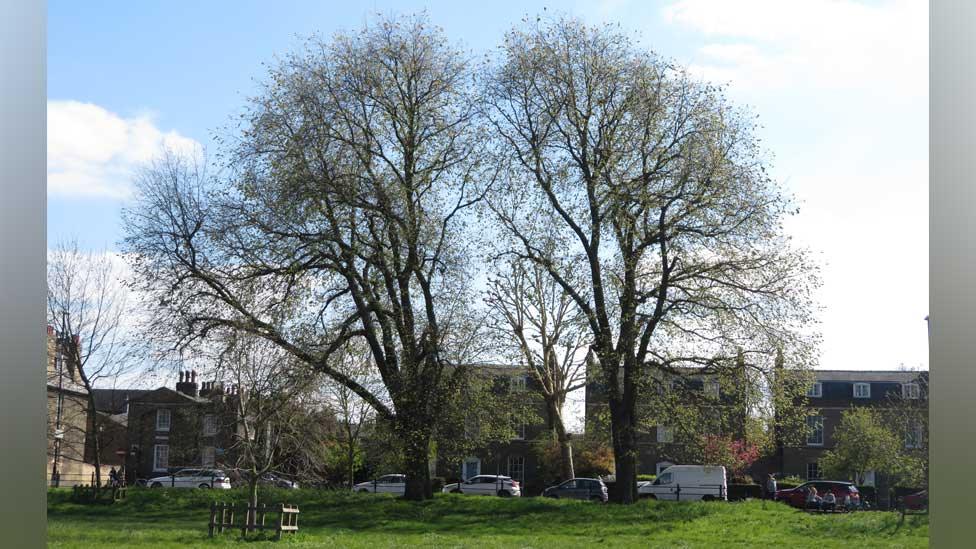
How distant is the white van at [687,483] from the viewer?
2348 cm

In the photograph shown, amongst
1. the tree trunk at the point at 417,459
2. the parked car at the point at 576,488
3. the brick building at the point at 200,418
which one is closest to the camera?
the brick building at the point at 200,418

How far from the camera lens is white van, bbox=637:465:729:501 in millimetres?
23484

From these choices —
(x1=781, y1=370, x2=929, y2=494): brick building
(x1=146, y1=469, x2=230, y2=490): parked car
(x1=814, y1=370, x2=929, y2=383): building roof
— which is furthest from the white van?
(x1=814, y1=370, x2=929, y2=383): building roof

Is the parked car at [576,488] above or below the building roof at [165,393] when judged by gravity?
below

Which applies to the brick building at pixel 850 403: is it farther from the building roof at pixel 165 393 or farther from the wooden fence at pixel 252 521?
the building roof at pixel 165 393

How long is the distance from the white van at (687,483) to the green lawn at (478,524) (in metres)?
5.61

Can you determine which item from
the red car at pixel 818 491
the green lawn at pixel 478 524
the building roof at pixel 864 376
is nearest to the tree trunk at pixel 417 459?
the green lawn at pixel 478 524

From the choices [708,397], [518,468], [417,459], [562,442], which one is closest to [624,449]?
[708,397]

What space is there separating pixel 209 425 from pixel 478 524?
6642 mm

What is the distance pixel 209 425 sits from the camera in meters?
19.8

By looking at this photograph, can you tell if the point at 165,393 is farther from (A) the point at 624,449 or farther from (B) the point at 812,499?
(B) the point at 812,499

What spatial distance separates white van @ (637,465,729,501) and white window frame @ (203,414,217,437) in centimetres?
1012
